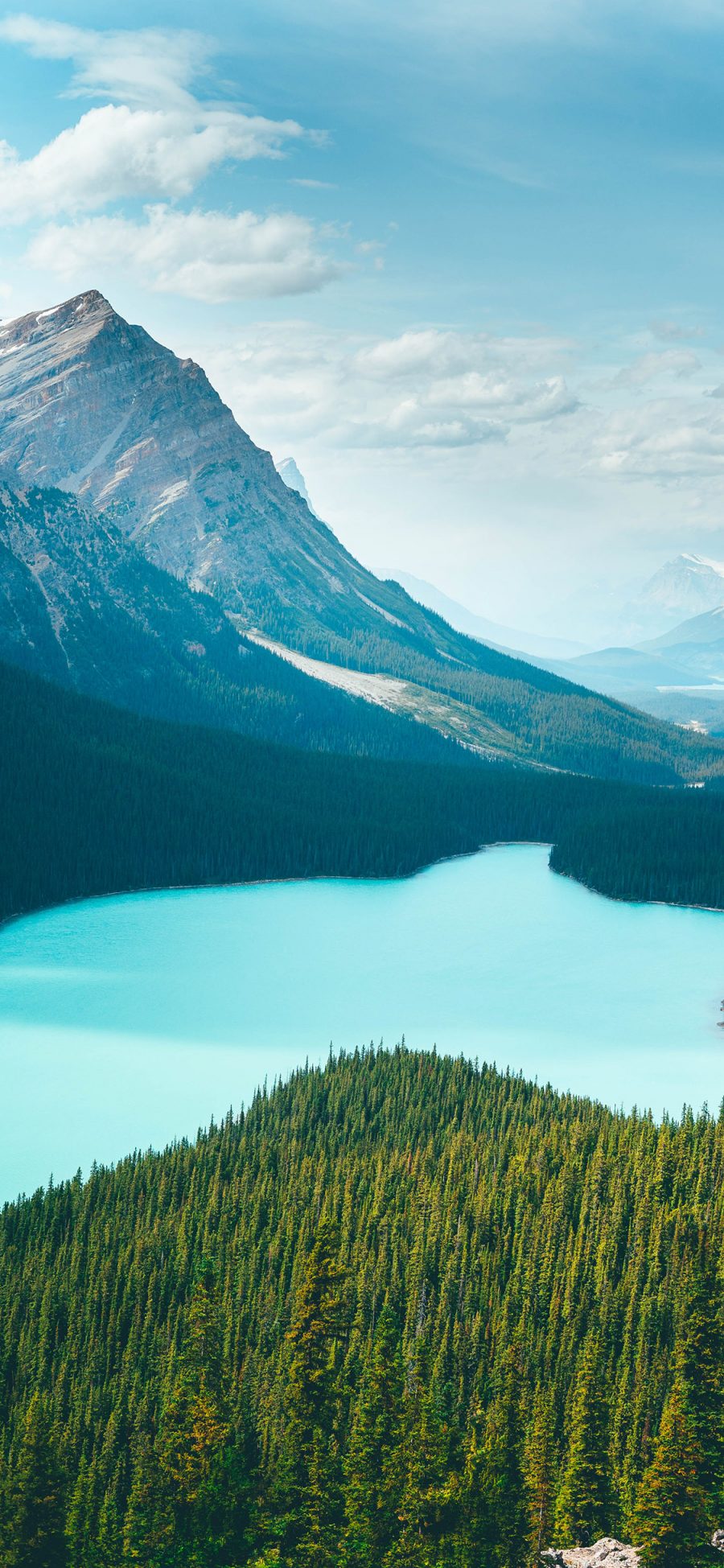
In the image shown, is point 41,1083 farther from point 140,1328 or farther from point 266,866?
point 266,866

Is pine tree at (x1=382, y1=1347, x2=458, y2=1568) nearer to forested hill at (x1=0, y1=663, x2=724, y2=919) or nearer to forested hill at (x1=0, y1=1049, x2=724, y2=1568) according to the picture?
forested hill at (x1=0, y1=1049, x2=724, y2=1568)

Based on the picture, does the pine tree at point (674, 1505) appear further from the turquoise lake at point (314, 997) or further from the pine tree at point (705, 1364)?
the turquoise lake at point (314, 997)

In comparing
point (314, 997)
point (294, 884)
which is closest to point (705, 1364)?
point (314, 997)

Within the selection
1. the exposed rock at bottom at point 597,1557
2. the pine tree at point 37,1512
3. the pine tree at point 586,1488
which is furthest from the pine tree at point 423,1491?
the pine tree at point 37,1512

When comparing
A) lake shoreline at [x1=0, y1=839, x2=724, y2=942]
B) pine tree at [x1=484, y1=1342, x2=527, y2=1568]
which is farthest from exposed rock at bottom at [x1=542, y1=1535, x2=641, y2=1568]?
lake shoreline at [x1=0, y1=839, x2=724, y2=942]

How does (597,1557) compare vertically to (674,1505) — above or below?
below

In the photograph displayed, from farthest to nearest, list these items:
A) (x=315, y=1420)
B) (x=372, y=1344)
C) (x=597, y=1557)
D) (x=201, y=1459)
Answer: (x=372, y=1344)
(x=315, y=1420)
(x=201, y=1459)
(x=597, y=1557)

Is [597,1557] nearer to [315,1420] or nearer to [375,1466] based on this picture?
[375,1466]
